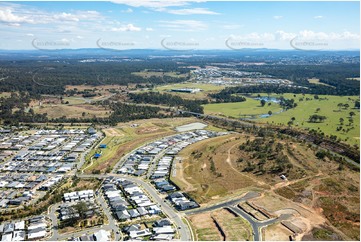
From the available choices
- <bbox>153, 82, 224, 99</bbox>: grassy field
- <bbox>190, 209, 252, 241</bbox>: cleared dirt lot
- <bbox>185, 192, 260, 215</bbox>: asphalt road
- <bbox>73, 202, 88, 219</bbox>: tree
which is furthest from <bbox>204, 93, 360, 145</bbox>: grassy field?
<bbox>73, 202, 88, 219</bbox>: tree

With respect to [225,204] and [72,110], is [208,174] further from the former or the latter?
[72,110]

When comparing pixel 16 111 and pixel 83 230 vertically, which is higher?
pixel 16 111

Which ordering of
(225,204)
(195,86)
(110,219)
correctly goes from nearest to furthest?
(110,219), (225,204), (195,86)

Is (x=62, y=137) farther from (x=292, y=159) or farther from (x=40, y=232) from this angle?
(x=292, y=159)

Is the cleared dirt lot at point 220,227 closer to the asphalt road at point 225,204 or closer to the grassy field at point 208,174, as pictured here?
the asphalt road at point 225,204

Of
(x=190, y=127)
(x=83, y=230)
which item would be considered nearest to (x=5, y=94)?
(x=190, y=127)

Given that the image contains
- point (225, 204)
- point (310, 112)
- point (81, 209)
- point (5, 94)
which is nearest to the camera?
point (81, 209)

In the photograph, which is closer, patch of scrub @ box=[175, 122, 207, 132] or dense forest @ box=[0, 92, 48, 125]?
patch of scrub @ box=[175, 122, 207, 132]

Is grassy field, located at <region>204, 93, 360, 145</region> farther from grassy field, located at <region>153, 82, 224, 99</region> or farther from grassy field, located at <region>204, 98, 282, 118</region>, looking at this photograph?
grassy field, located at <region>153, 82, 224, 99</region>
